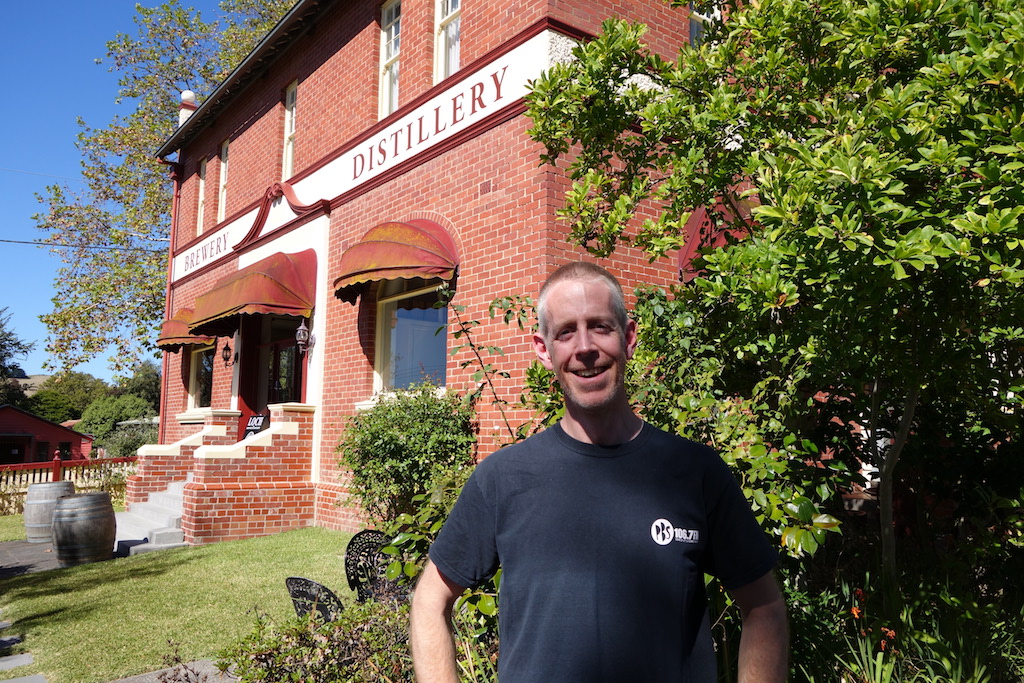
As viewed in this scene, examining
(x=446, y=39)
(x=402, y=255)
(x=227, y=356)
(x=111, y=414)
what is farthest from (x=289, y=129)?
(x=111, y=414)

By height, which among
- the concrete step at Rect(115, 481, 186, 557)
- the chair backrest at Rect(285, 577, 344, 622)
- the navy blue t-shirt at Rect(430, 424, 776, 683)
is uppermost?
the navy blue t-shirt at Rect(430, 424, 776, 683)

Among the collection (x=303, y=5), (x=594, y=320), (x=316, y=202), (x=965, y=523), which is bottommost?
(x=965, y=523)

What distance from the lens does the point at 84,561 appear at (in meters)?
9.06

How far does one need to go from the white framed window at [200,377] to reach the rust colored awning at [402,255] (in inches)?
352

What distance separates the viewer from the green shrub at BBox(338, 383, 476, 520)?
762 cm

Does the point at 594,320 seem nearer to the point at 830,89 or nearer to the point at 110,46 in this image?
the point at 830,89

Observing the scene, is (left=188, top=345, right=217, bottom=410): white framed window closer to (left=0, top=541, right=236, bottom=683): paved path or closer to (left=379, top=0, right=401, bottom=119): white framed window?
(left=0, top=541, right=236, bottom=683): paved path

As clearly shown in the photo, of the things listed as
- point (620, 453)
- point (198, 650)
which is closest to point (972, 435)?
point (620, 453)

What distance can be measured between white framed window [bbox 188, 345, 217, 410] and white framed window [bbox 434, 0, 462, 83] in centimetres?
992

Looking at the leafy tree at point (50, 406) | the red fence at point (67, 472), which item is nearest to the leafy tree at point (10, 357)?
the leafy tree at point (50, 406)

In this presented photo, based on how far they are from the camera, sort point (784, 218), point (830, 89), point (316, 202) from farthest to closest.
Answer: point (316, 202)
point (830, 89)
point (784, 218)

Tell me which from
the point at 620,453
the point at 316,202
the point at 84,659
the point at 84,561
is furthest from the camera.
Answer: the point at 316,202

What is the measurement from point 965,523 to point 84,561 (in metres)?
9.51

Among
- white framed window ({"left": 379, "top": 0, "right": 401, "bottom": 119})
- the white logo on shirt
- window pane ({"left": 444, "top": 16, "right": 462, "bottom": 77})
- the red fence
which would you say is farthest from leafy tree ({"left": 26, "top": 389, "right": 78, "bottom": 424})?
the white logo on shirt
